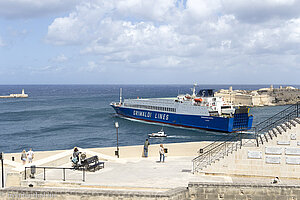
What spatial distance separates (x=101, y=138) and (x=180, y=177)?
36.4 metres

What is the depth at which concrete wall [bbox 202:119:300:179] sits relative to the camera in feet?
50.8

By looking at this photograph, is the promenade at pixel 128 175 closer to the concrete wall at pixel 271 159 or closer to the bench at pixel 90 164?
the bench at pixel 90 164

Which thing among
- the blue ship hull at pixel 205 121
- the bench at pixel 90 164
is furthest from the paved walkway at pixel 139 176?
the blue ship hull at pixel 205 121

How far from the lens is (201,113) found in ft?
182

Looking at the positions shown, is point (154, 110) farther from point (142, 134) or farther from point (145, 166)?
point (145, 166)

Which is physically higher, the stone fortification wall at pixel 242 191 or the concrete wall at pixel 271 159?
the concrete wall at pixel 271 159

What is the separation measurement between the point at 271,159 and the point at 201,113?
131 feet

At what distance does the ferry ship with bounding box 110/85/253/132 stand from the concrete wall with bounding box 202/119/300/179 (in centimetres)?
3586

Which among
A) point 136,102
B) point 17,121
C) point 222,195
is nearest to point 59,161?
point 222,195

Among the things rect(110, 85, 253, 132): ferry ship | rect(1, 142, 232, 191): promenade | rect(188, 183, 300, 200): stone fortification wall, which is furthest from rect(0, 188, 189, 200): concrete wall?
rect(110, 85, 253, 132): ferry ship

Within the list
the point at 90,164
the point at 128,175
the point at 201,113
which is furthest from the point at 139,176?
the point at 201,113

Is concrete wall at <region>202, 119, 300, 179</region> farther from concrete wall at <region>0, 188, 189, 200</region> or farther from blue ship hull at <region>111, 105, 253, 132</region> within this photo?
blue ship hull at <region>111, 105, 253, 132</region>

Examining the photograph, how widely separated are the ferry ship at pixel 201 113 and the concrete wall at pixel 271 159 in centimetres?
3586

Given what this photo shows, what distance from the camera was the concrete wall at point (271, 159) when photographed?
1547 centimetres
